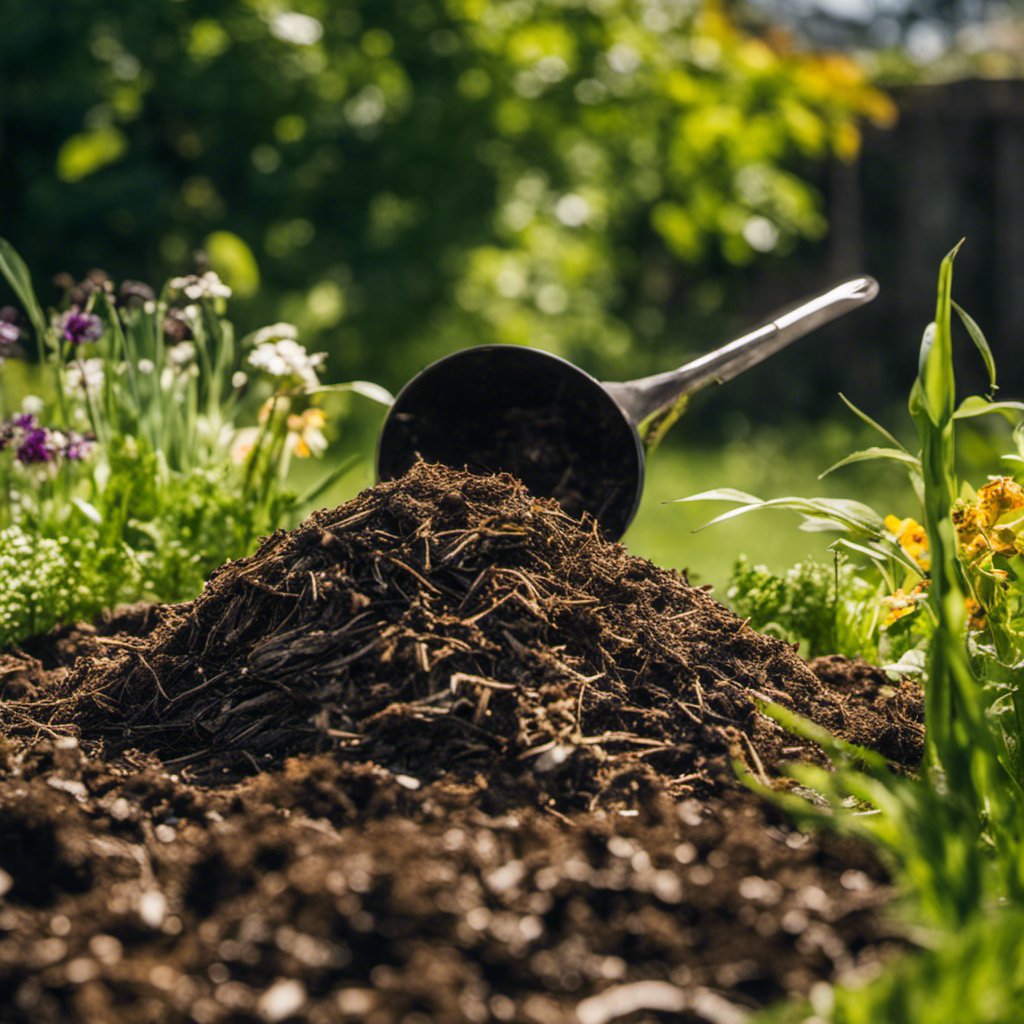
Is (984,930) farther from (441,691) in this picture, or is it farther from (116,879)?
(116,879)

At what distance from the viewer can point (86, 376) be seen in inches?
114

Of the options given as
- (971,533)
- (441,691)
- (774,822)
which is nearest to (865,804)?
(774,822)

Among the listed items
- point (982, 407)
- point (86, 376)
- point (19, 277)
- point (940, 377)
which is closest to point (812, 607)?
point (982, 407)

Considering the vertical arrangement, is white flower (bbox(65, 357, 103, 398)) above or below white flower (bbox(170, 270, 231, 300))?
below

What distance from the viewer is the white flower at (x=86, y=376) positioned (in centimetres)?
289

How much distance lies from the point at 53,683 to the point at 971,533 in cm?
180

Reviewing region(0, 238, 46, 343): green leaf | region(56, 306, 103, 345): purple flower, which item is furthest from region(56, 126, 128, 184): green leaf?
region(56, 306, 103, 345): purple flower

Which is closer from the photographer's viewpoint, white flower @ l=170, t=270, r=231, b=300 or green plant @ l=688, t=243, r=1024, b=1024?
green plant @ l=688, t=243, r=1024, b=1024

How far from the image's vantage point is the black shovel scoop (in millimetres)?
2723

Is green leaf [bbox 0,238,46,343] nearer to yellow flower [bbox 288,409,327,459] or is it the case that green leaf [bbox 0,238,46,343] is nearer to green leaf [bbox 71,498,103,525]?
green leaf [bbox 71,498,103,525]

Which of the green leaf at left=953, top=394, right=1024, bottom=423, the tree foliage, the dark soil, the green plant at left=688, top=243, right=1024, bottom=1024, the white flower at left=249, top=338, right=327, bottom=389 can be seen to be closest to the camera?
the green plant at left=688, top=243, right=1024, bottom=1024

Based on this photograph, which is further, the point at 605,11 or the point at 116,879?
the point at 605,11

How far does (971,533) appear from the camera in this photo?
1978 millimetres

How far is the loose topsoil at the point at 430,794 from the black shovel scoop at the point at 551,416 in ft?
2.11
